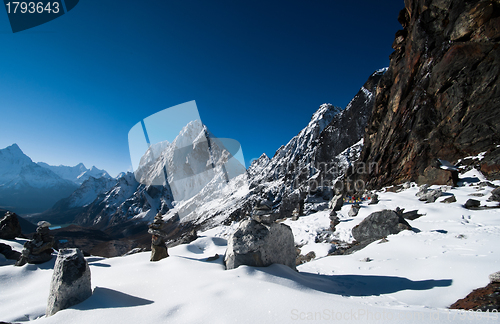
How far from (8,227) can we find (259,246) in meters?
17.4

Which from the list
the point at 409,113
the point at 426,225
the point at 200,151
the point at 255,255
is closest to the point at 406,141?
the point at 409,113

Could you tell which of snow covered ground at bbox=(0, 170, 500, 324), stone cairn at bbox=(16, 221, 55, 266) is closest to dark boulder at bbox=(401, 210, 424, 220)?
snow covered ground at bbox=(0, 170, 500, 324)

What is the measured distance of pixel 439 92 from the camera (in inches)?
751

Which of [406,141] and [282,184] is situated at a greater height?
[282,184]

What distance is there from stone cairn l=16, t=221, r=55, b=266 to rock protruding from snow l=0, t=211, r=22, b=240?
6.51 m

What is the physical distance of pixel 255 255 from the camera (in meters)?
6.20

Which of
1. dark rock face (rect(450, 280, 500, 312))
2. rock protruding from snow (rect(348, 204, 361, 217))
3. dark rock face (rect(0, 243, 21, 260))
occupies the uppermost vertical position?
rock protruding from snow (rect(348, 204, 361, 217))

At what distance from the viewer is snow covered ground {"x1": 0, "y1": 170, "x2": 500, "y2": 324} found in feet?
11.5

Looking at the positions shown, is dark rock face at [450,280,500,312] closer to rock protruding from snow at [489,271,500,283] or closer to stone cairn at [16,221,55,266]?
rock protruding from snow at [489,271,500,283]

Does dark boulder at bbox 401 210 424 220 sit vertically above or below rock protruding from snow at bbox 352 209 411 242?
above

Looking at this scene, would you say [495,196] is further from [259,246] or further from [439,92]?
[439,92]

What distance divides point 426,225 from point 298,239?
6.57 meters

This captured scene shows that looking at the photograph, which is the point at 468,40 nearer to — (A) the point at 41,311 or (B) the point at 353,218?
(B) the point at 353,218

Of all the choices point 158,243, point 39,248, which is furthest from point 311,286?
point 39,248
